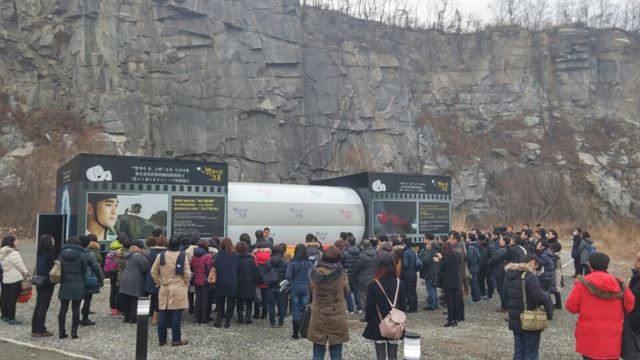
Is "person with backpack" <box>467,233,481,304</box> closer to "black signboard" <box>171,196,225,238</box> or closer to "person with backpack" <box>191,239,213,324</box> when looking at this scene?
"person with backpack" <box>191,239,213,324</box>

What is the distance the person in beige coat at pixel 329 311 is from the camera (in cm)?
598

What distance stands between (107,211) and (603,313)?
37.2ft

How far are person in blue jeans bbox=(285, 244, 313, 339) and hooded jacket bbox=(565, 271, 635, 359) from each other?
4.91 m

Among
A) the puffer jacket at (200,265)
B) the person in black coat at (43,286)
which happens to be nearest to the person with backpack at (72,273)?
the person in black coat at (43,286)

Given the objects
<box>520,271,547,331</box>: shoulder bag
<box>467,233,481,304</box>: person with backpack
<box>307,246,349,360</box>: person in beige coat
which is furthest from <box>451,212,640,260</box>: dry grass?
<box>307,246,349,360</box>: person in beige coat

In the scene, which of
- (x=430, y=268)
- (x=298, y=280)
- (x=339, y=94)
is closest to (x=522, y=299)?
(x=298, y=280)

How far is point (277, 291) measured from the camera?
10219mm

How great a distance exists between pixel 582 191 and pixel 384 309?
4022cm

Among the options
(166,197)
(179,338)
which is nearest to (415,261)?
(179,338)

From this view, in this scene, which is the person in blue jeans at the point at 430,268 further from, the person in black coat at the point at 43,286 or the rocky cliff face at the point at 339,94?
the rocky cliff face at the point at 339,94

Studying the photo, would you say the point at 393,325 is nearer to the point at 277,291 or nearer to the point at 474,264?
the point at 277,291

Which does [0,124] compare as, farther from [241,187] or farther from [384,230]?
[384,230]

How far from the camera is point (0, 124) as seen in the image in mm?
31781

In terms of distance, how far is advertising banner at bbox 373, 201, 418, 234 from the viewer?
1811cm
